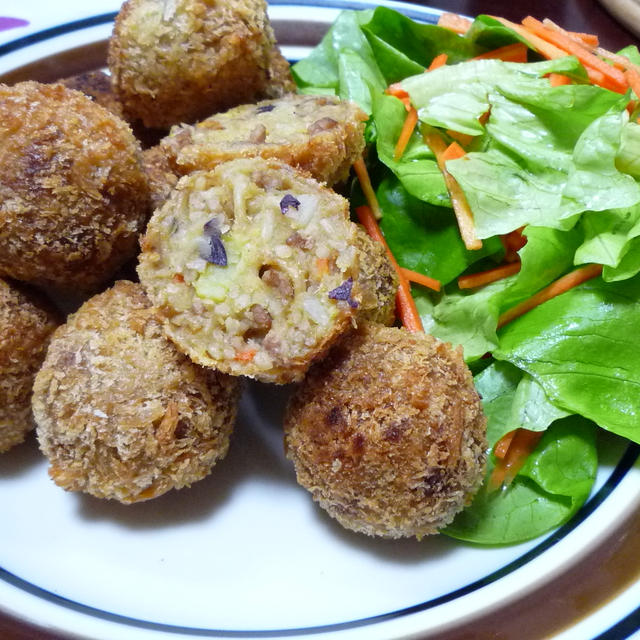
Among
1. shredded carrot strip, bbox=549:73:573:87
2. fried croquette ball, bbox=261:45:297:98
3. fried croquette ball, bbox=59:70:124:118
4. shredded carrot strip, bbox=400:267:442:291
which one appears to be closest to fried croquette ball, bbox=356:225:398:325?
shredded carrot strip, bbox=400:267:442:291

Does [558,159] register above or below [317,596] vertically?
above

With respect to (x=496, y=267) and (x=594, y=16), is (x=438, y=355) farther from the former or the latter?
(x=594, y=16)

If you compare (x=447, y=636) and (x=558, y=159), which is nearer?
(x=447, y=636)

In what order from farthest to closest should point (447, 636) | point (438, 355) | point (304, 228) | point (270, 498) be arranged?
point (270, 498) → point (438, 355) → point (304, 228) → point (447, 636)

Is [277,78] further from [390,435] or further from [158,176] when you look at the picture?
[390,435]

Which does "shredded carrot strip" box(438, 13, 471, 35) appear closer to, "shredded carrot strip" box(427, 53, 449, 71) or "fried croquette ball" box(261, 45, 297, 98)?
"shredded carrot strip" box(427, 53, 449, 71)

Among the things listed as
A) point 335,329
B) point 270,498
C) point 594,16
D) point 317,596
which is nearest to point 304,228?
point 335,329

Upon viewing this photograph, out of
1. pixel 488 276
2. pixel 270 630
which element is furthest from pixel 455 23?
pixel 270 630
